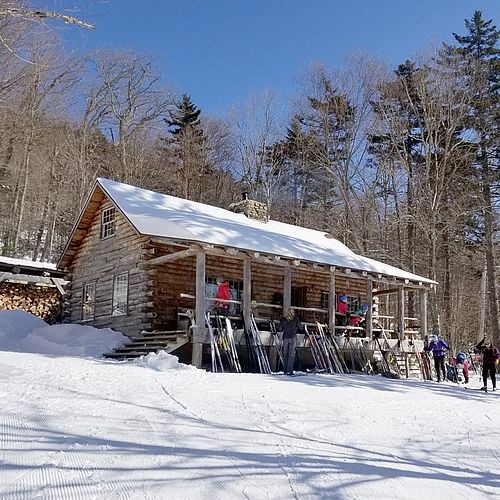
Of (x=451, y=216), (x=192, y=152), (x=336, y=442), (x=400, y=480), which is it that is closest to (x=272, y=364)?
(x=336, y=442)

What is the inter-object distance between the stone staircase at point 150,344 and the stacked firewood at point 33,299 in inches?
302

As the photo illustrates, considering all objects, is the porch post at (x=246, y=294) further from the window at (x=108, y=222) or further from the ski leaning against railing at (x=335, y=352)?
the window at (x=108, y=222)

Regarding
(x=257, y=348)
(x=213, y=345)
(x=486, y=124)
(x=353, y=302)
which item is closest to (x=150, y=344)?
(x=213, y=345)

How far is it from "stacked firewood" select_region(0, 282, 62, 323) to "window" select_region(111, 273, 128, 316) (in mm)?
5222

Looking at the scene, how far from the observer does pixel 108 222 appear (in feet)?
58.5

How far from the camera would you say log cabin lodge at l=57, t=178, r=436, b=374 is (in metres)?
13.8

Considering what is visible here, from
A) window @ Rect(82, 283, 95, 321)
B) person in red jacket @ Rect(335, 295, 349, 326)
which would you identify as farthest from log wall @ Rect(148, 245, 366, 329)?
window @ Rect(82, 283, 95, 321)

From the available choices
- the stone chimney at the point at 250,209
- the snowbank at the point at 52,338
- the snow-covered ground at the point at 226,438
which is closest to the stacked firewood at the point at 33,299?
the snowbank at the point at 52,338

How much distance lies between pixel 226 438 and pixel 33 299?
683 inches

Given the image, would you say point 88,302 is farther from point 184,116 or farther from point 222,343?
point 184,116

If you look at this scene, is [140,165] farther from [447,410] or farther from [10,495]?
[10,495]

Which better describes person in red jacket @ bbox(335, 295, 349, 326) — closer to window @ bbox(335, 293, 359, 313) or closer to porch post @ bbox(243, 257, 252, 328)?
window @ bbox(335, 293, 359, 313)

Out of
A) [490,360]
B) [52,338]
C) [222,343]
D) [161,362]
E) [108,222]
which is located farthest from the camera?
[108,222]

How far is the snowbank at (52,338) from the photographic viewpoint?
14.4 m
